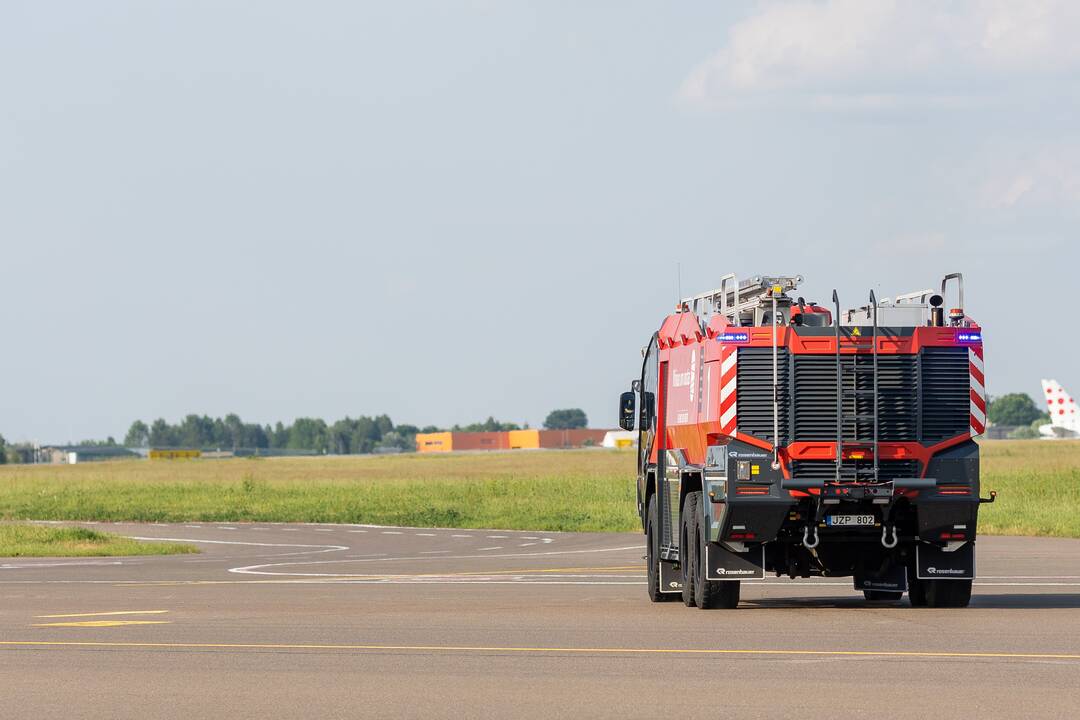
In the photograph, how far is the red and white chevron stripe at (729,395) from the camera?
2020 centimetres

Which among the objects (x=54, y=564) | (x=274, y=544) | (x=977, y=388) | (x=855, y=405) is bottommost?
(x=274, y=544)

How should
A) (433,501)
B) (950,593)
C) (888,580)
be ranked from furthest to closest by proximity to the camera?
1. (433,501)
2. (888,580)
3. (950,593)

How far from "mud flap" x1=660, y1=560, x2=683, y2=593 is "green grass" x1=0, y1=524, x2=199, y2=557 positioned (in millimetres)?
19751

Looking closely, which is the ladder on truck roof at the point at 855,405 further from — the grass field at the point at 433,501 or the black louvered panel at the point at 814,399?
the grass field at the point at 433,501

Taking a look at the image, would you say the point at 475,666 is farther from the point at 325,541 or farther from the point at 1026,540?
the point at 325,541

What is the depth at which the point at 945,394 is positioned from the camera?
2055 centimetres

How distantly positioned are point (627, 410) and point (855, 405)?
529 centimetres

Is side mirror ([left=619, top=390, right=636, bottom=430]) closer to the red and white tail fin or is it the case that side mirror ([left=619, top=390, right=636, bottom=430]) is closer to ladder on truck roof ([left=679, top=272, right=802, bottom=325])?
ladder on truck roof ([left=679, top=272, right=802, bottom=325])

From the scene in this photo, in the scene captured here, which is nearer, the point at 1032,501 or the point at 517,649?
the point at 517,649

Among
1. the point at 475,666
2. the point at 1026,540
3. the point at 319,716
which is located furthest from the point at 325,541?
the point at 319,716

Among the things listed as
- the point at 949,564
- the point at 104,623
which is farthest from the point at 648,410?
the point at 104,623

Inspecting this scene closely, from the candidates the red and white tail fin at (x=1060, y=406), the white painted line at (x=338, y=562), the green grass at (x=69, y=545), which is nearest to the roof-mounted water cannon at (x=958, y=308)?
the white painted line at (x=338, y=562)

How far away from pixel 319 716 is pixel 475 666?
10.2ft

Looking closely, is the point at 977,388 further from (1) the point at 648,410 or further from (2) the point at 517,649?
(2) the point at 517,649
